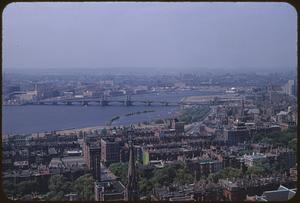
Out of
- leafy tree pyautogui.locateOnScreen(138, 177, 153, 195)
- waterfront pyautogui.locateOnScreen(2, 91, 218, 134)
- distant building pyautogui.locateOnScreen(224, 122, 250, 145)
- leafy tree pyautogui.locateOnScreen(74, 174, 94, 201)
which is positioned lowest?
waterfront pyautogui.locateOnScreen(2, 91, 218, 134)

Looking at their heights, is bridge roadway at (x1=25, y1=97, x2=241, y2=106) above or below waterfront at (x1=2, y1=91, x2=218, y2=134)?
above

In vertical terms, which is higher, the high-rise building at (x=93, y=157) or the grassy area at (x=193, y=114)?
the high-rise building at (x=93, y=157)

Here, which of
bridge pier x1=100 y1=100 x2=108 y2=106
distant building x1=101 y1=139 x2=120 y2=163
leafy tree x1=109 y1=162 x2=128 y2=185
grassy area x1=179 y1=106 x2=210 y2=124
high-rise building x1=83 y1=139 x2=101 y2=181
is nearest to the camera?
leafy tree x1=109 y1=162 x2=128 y2=185

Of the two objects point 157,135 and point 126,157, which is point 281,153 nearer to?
point 126,157

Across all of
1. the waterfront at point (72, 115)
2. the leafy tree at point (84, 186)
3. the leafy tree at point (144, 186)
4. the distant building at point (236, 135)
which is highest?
the leafy tree at point (144, 186)

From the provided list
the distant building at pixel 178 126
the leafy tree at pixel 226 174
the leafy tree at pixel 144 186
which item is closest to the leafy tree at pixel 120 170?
the leafy tree at pixel 144 186

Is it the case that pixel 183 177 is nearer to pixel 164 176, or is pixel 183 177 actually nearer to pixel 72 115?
pixel 164 176

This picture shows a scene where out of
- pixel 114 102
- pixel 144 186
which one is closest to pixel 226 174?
pixel 144 186

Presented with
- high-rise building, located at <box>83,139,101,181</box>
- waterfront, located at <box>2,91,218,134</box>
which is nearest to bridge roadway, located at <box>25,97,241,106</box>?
waterfront, located at <box>2,91,218,134</box>

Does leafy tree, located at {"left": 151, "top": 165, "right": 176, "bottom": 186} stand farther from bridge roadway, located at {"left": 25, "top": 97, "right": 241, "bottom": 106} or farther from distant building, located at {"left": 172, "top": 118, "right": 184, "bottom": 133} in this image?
bridge roadway, located at {"left": 25, "top": 97, "right": 241, "bottom": 106}

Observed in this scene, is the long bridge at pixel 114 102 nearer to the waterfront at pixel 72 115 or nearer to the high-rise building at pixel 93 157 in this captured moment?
the waterfront at pixel 72 115

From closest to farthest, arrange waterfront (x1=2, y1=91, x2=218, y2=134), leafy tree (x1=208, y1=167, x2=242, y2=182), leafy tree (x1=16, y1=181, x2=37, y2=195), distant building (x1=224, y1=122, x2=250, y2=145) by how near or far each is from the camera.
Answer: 1. leafy tree (x1=16, y1=181, x2=37, y2=195)
2. leafy tree (x1=208, y1=167, x2=242, y2=182)
3. distant building (x1=224, y1=122, x2=250, y2=145)
4. waterfront (x1=2, y1=91, x2=218, y2=134)
